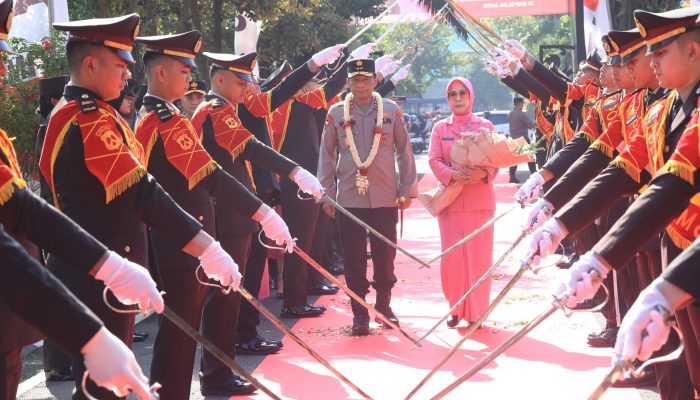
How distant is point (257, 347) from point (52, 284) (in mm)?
4888

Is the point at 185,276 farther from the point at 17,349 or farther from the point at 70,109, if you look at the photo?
the point at 17,349

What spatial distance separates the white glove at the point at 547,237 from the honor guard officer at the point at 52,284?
5.96 ft

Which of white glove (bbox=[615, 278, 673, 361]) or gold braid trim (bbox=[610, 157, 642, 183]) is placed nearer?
white glove (bbox=[615, 278, 673, 361])

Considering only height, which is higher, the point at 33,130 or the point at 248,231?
the point at 33,130

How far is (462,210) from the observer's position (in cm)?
859

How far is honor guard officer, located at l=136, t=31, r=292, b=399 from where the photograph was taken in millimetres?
5297

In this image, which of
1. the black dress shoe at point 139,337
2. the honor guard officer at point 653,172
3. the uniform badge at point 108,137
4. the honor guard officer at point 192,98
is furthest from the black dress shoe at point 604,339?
the uniform badge at point 108,137

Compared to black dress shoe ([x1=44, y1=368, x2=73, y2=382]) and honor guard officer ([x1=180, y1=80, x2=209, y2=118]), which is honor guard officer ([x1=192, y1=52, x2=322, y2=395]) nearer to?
black dress shoe ([x1=44, y1=368, x2=73, y2=382])

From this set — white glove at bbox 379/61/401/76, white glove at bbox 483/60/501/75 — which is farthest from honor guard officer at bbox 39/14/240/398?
white glove at bbox 379/61/401/76

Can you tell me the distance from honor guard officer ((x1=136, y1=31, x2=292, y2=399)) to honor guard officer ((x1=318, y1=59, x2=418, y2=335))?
9.11ft

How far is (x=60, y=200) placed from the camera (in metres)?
4.52

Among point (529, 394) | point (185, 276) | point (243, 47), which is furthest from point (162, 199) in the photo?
point (243, 47)

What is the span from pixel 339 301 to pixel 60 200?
5595 millimetres

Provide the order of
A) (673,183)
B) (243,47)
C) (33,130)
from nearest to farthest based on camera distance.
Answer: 1. (673,183)
2. (33,130)
3. (243,47)
